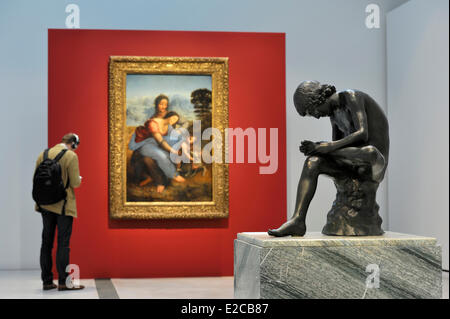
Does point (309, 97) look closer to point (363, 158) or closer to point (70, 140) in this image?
point (363, 158)

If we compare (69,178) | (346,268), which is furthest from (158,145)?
(346,268)

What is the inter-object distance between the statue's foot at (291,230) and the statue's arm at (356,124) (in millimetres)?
621

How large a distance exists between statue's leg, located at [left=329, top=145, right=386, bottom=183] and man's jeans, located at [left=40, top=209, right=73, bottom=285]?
15.3 feet

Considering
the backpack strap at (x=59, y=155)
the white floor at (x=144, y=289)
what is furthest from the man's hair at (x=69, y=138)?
the white floor at (x=144, y=289)

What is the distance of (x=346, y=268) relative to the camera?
16.0ft

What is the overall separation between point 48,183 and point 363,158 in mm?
4713

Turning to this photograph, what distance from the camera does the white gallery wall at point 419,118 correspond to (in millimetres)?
10984

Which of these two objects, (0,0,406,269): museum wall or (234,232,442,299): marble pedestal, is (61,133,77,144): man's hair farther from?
(234,232,442,299): marble pedestal

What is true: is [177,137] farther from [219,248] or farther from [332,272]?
[332,272]

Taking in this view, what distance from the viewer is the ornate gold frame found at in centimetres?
1001

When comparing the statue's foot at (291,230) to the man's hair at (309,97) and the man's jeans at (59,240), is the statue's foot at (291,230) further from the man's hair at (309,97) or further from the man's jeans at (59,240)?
the man's jeans at (59,240)

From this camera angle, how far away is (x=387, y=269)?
4926 millimetres

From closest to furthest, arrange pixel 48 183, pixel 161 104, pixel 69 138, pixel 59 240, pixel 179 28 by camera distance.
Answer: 1. pixel 48 183
2. pixel 59 240
3. pixel 69 138
4. pixel 161 104
5. pixel 179 28

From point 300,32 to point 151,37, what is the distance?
3696mm
